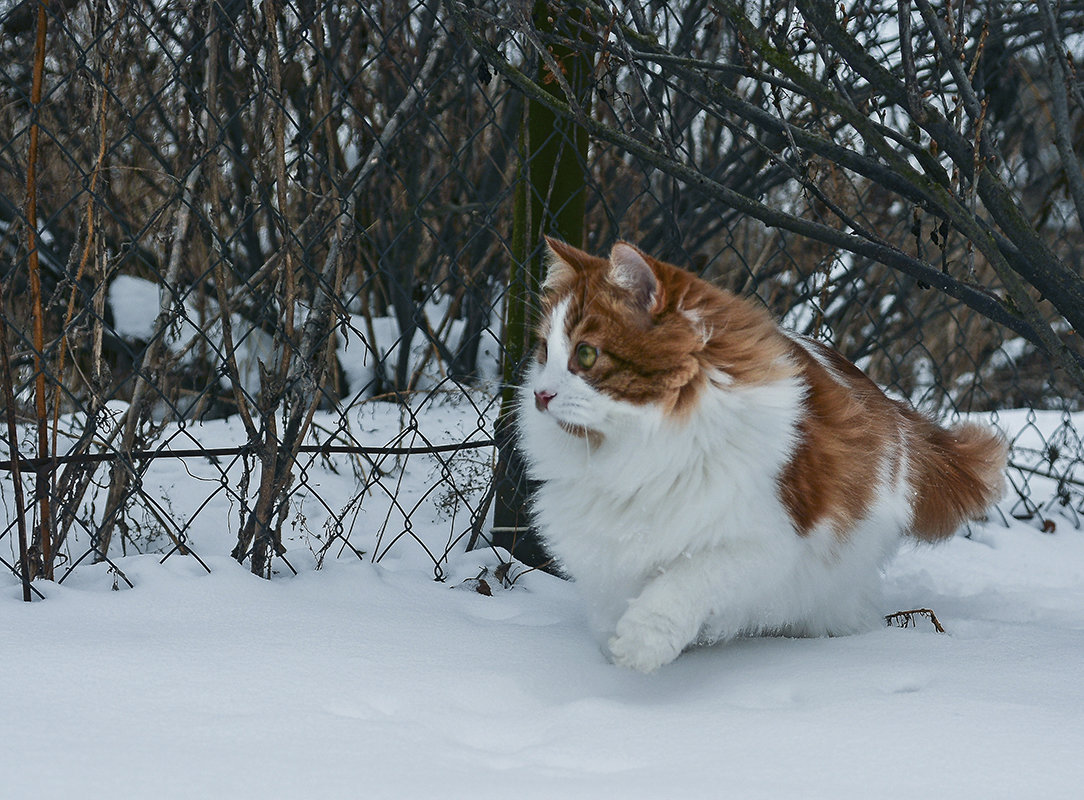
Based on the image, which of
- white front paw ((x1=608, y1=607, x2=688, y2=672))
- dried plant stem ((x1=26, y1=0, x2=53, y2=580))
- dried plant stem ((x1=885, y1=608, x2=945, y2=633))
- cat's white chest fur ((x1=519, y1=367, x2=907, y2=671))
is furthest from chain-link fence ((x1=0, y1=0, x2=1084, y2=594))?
white front paw ((x1=608, y1=607, x2=688, y2=672))

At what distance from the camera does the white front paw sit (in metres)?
1.86

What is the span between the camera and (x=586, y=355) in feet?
6.66

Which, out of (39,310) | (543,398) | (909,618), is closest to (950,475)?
(909,618)

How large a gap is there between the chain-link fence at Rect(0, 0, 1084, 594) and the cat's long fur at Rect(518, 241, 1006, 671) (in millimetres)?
356

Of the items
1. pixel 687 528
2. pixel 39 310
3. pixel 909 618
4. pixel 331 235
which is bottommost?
pixel 909 618

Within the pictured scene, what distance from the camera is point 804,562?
208cm

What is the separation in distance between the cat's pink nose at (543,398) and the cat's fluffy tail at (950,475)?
3.22 feet

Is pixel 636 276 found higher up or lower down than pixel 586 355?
higher up

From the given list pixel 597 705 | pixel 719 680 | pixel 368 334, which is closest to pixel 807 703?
pixel 719 680

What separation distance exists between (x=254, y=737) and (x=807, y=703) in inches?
36.8

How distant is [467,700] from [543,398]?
60 cm

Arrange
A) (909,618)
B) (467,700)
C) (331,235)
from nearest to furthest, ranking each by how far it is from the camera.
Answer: (467,700) < (909,618) < (331,235)

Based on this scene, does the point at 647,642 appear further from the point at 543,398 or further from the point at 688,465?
the point at 543,398

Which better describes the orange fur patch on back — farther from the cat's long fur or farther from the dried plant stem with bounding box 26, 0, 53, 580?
the dried plant stem with bounding box 26, 0, 53, 580
